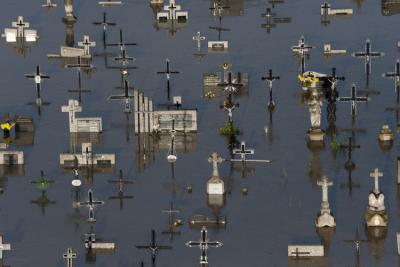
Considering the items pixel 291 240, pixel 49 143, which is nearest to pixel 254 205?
pixel 291 240

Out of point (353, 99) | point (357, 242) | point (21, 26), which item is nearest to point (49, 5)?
point (21, 26)

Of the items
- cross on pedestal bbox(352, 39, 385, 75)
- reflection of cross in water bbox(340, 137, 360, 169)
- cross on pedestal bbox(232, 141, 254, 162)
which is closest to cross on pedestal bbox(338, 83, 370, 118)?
reflection of cross in water bbox(340, 137, 360, 169)

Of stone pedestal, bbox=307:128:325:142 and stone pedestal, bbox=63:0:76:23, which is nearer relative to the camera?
stone pedestal, bbox=307:128:325:142

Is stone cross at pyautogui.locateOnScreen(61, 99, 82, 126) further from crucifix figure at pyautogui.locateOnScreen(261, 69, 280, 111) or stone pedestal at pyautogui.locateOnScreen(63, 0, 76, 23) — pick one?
stone pedestal at pyautogui.locateOnScreen(63, 0, 76, 23)

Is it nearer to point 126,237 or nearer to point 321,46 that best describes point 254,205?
point 126,237

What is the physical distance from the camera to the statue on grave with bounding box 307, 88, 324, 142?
12225cm

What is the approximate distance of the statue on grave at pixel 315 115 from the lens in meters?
122

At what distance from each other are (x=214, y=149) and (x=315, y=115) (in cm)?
654

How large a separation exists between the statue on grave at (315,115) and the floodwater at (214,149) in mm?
998

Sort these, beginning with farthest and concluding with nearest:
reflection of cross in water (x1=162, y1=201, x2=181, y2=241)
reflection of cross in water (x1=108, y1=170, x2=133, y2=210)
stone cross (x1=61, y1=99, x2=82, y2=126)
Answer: stone cross (x1=61, y1=99, x2=82, y2=126) < reflection of cross in water (x1=108, y1=170, x2=133, y2=210) < reflection of cross in water (x1=162, y1=201, x2=181, y2=241)

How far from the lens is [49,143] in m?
126

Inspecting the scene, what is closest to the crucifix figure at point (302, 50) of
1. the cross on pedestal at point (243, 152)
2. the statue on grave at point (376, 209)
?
the cross on pedestal at point (243, 152)

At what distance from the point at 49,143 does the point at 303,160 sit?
53.6ft

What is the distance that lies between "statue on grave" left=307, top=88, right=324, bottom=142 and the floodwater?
998 mm
